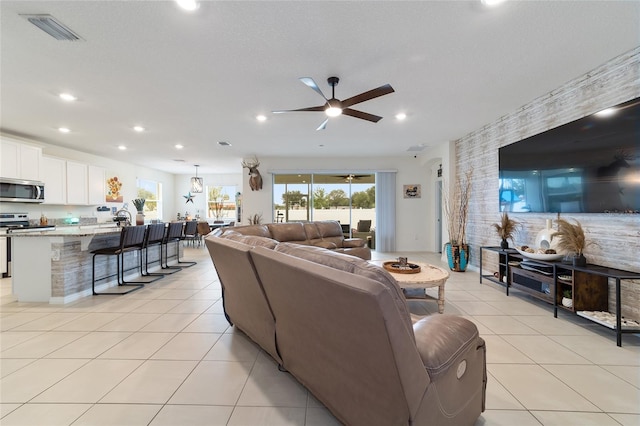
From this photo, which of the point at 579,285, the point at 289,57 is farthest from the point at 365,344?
the point at 579,285

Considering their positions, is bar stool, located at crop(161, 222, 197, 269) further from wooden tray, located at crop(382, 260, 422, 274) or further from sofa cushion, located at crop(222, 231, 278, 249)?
wooden tray, located at crop(382, 260, 422, 274)

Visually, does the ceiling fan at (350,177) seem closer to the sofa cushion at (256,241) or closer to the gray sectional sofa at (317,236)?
the gray sectional sofa at (317,236)

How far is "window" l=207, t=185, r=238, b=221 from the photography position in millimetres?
10836

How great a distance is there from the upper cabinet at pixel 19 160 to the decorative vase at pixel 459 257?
7957mm

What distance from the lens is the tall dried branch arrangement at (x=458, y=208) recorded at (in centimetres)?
525

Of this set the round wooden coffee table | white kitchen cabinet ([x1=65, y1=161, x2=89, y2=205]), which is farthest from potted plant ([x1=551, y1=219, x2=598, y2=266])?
white kitchen cabinet ([x1=65, y1=161, x2=89, y2=205])

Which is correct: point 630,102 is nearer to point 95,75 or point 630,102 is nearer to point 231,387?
point 231,387

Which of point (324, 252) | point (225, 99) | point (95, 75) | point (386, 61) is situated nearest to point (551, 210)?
point (386, 61)

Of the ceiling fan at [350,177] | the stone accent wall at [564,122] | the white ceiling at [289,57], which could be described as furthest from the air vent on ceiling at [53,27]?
the ceiling fan at [350,177]

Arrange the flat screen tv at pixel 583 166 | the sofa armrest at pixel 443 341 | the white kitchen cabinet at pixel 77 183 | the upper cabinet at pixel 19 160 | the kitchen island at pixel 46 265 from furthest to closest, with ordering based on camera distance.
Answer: the white kitchen cabinet at pixel 77 183, the upper cabinet at pixel 19 160, the kitchen island at pixel 46 265, the flat screen tv at pixel 583 166, the sofa armrest at pixel 443 341

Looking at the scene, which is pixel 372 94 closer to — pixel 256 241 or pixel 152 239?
pixel 256 241

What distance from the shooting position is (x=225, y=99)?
3.59 metres

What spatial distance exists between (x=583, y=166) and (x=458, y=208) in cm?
273

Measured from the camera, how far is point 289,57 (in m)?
2.60
